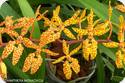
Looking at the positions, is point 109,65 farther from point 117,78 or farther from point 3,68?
point 3,68

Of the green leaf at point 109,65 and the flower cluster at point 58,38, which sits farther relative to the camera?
the green leaf at point 109,65

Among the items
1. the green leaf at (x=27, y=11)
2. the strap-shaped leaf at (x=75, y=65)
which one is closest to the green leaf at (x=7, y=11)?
the green leaf at (x=27, y=11)

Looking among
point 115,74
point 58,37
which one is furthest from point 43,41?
→ point 115,74

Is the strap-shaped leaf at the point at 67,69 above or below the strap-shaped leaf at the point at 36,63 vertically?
below

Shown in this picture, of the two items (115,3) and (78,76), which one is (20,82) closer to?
(78,76)

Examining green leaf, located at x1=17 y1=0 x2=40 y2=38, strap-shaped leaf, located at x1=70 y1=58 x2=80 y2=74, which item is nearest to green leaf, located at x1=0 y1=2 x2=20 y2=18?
green leaf, located at x1=17 y1=0 x2=40 y2=38

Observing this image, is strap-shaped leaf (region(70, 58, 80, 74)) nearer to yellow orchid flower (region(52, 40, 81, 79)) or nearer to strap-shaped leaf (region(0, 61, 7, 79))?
yellow orchid flower (region(52, 40, 81, 79))

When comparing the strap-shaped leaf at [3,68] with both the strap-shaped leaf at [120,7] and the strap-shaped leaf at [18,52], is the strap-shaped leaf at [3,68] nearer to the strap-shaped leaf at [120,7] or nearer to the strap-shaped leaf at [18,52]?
the strap-shaped leaf at [18,52]

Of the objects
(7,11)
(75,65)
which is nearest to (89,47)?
(75,65)

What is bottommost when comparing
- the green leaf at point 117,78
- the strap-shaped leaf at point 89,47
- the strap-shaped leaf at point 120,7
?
the green leaf at point 117,78

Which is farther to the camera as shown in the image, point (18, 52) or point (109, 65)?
point (109, 65)
